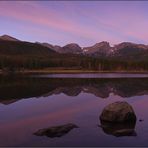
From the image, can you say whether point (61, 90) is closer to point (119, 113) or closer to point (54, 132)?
point (119, 113)

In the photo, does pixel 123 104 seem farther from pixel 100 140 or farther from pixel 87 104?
pixel 87 104

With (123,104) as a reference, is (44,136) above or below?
below

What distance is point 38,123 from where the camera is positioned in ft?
84.4

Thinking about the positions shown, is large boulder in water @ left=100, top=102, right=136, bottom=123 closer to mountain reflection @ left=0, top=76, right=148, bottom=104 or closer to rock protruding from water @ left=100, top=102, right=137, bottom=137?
rock protruding from water @ left=100, top=102, right=137, bottom=137

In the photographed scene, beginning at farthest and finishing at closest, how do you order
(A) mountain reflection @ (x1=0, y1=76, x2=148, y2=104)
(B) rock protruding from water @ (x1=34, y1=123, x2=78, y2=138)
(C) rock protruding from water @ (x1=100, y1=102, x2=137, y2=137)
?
(A) mountain reflection @ (x1=0, y1=76, x2=148, y2=104) < (C) rock protruding from water @ (x1=100, y1=102, x2=137, y2=137) < (B) rock protruding from water @ (x1=34, y1=123, x2=78, y2=138)

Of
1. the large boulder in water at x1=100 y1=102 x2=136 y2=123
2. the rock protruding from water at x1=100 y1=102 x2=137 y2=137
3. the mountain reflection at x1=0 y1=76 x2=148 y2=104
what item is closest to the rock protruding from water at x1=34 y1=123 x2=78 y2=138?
the rock protruding from water at x1=100 y1=102 x2=137 y2=137

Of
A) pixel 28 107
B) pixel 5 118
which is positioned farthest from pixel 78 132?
pixel 28 107

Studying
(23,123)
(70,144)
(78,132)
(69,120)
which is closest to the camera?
(70,144)

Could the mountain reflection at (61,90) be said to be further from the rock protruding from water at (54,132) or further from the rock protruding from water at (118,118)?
the rock protruding from water at (54,132)

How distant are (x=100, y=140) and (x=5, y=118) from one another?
36.1ft

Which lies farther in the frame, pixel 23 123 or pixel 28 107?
pixel 28 107

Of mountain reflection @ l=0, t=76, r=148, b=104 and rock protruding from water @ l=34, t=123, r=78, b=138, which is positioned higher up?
mountain reflection @ l=0, t=76, r=148, b=104

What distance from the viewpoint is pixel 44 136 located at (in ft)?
68.3

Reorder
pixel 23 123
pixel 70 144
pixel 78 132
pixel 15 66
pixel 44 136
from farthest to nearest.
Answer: pixel 15 66
pixel 23 123
pixel 78 132
pixel 44 136
pixel 70 144
